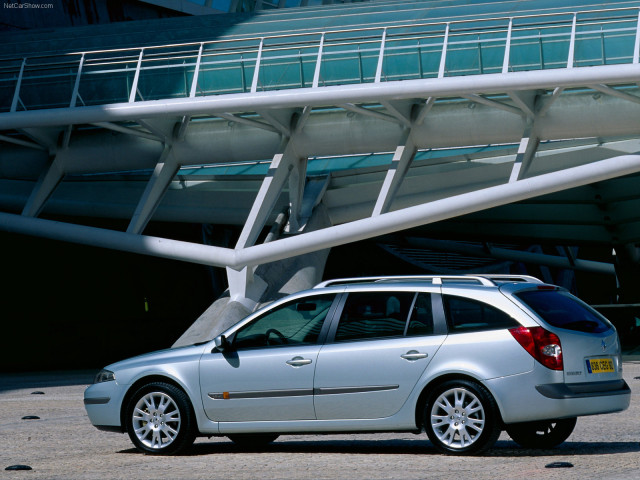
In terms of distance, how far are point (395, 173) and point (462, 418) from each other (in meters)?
16.5

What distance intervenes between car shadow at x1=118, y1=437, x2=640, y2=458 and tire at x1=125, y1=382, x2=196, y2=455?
0.21 meters

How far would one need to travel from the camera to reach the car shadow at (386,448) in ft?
29.6

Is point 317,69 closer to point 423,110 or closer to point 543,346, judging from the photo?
point 423,110

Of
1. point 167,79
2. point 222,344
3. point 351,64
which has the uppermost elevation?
point 167,79

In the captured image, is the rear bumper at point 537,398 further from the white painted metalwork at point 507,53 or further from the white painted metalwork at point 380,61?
the white painted metalwork at point 380,61

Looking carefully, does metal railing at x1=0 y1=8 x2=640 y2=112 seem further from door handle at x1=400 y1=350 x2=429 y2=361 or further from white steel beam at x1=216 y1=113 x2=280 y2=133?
door handle at x1=400 y1=350 x2=429 y2=361

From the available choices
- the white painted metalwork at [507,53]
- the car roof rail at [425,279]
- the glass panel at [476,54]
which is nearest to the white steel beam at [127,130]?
the glass panel at [476,54]

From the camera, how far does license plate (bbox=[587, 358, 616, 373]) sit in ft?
28.8

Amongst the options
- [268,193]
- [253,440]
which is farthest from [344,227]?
[253,440]

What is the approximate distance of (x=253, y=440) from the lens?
10.4 meters

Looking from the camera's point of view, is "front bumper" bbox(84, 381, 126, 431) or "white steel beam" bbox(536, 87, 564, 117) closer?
"front bumper" bbox(84, 381, 126, 431)

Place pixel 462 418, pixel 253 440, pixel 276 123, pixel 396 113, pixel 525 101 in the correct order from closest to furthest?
pixel 462 418 → pixel 253 440 → pixel 525 101 → pixel 396 113 → pixel 276 123

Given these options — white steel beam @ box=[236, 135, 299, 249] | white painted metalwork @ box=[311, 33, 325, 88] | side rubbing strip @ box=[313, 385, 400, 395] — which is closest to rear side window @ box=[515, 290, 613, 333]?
side rubbing strip @ box=[313, 385, 400, 395]

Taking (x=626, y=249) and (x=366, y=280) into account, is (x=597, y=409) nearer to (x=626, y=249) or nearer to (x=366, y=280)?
(x=366, y=280)
